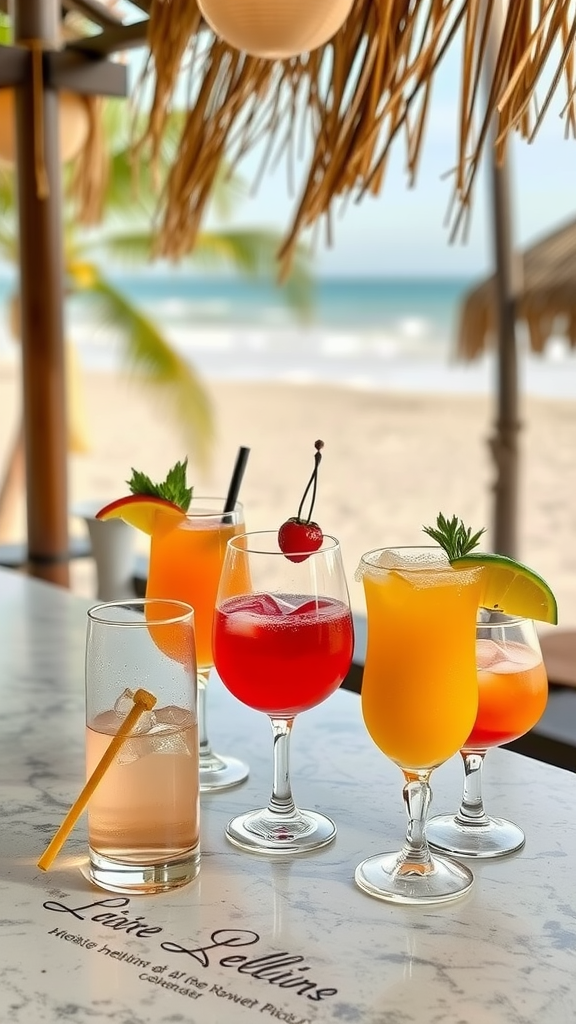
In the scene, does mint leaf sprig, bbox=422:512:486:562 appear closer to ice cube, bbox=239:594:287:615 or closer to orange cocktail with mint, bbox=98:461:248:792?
ice cube, bbox=239:594:287:615

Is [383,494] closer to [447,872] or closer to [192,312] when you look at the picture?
[192,312]

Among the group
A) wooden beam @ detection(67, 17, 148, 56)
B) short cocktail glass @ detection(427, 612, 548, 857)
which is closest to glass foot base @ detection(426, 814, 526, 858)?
short cocktail glass @ detection(427, 612, 548, 857)

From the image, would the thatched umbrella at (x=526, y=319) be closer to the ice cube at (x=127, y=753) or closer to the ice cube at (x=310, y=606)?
the ice cube at (x=310, y=606)

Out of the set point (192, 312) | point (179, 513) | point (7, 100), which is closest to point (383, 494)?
point (192, 312)

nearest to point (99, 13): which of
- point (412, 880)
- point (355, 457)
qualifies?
point (412, 880)

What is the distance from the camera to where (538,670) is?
1.02 meters

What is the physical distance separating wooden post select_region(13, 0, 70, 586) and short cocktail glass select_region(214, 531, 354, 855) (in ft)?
4.78

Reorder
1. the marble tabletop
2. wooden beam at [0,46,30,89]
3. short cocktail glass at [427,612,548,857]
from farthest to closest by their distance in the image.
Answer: wooden beam at [0,46,30,89] → short cocktail glass at [427,612,548,857] → the marble tabletop

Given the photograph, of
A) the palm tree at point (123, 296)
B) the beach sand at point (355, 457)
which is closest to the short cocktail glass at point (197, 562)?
the palm tree at point (123, 296)

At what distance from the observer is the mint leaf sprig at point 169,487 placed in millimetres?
1137

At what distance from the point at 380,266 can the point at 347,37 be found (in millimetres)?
21594

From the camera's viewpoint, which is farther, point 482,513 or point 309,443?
point 309,443

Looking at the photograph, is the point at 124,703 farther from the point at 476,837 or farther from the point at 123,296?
the point at 123,296

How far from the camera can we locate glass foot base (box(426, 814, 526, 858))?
99 centimetres
